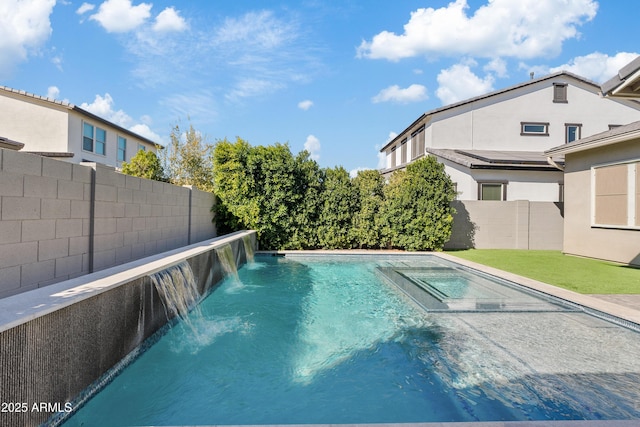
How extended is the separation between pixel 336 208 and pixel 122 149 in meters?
16.0

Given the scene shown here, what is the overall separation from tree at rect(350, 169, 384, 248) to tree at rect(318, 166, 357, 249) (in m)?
0.23

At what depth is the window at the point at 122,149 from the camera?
872 inches

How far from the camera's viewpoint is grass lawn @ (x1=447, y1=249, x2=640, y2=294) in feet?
24.0

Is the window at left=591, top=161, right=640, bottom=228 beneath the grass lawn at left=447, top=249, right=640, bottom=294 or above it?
above

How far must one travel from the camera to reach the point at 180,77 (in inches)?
608

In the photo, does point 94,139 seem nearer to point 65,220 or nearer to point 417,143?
point 65,220

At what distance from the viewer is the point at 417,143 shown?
21.8 m

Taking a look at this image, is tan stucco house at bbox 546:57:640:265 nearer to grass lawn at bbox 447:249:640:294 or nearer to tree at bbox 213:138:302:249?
grass lawn at bbox 447:249:640:294

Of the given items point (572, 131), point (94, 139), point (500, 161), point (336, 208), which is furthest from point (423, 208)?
point (94, 139)

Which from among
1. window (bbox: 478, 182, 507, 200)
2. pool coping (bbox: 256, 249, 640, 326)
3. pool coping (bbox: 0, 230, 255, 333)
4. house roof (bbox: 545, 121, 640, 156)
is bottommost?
pool coping (bbox: 256, 249, 640, 326)

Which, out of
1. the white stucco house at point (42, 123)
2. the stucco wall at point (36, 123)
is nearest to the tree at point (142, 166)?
the white stucco house at point (42, 123)

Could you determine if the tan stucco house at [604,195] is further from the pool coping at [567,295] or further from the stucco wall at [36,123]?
the stucco wall at [36,123]

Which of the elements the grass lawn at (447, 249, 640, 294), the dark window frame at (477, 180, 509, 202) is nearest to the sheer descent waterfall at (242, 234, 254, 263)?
the grass lawn at (447, 249, 640, 294)

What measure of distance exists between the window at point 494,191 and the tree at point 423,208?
355 cm
